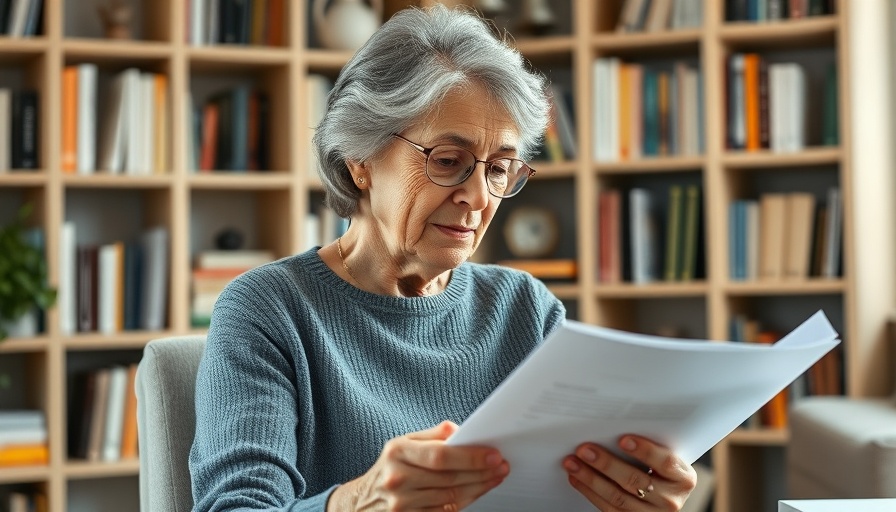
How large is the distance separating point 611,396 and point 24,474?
99.1 inches

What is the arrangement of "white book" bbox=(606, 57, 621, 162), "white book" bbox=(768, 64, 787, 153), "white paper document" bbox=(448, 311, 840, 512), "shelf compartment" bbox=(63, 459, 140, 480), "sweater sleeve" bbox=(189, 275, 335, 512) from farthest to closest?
"white book" bbox=(606, 57, 621, 162), "white book" bbox=(768, 64, 787, 153), "shelf compartment" bbox=(63, 459, 140, 480), "sweater sleeve" bbox=(189, 275, 335, 512), "white paper document" bbox=(448, 311, 840, 512)

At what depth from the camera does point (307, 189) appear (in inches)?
133

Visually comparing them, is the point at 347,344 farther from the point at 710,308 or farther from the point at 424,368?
the point at 710,308

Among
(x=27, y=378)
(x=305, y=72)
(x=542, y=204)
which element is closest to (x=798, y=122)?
(x=542, y=204)

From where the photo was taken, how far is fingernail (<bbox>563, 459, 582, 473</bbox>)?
1.06 metres

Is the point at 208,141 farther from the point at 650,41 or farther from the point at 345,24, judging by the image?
the point at 650,41

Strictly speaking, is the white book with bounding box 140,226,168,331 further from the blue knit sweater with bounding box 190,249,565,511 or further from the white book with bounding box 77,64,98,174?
the blue knit sweater with bounding box 190,249,565,511

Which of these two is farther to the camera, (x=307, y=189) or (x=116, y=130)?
(x=307, y=189)

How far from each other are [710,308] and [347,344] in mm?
2099

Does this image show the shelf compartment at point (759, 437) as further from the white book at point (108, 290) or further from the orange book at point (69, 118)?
the orange book at point (69, 118)

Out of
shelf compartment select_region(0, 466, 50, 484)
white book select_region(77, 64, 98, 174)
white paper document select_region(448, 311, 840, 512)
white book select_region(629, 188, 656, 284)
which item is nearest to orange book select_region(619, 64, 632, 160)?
white book select_region(629, 188, 656, 284)

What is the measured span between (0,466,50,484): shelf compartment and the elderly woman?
1889 mm

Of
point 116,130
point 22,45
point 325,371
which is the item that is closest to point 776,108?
point 116,130

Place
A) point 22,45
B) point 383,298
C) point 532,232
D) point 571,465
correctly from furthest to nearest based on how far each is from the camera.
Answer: point 532,232
point 22,45
point 383,298
point 571,465
